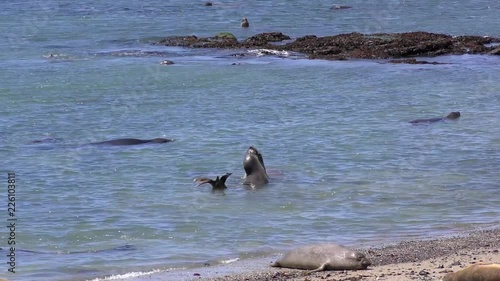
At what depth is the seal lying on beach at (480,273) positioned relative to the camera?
7.17 meters

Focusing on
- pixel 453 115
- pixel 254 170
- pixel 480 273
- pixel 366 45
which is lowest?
pixel 453 115

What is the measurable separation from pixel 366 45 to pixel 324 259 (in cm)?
2105

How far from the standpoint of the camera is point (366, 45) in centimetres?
2973

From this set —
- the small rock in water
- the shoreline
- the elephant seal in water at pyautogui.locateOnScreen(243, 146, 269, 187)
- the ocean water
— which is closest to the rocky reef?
the ocean water

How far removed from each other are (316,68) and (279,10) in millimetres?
18510

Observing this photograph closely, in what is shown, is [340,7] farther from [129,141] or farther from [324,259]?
[324,259]

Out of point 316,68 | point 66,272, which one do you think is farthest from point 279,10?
point 66,272

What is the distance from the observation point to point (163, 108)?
72.8 ft

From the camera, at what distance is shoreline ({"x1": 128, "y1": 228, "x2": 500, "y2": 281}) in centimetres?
860

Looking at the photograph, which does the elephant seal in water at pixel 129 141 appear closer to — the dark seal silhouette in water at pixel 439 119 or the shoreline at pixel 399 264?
the dark seal silhouette in water at pixel 439 119

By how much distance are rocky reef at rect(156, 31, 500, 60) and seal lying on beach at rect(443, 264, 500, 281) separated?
2128 centimetres

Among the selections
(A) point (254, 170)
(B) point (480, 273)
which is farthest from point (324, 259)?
(A) point (254, 170)

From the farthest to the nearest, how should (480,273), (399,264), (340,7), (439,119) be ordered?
(340,7) → (439,119) → (399,264) → (480,273)

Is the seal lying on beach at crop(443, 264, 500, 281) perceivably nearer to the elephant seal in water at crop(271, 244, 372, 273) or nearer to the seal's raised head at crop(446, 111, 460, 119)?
the elephant seal in water at crop(271, 244, 372, 273)
